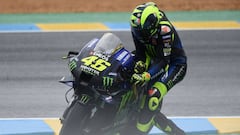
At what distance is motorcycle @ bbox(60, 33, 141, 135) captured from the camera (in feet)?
24.0

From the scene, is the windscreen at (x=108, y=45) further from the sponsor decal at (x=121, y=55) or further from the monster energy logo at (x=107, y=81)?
the monster energy logo at (x=107, y=81)

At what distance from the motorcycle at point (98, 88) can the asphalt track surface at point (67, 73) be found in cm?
320

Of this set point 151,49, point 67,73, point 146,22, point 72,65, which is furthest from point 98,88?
point 67,73

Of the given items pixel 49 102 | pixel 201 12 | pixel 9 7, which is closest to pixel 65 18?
pixel 9 7

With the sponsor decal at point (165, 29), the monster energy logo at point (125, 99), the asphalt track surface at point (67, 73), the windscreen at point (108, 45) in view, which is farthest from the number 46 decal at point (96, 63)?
the asphalt track surface at point (67, 73)

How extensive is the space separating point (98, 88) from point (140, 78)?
1.56ft

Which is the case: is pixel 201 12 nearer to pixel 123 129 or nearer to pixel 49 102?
pixel 49 102

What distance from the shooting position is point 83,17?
1744 centimetres

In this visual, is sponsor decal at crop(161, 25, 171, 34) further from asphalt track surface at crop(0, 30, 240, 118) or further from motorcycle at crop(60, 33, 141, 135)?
asphalt track surface at crop(0, 30, 240, 118)

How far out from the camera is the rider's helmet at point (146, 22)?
789 cm

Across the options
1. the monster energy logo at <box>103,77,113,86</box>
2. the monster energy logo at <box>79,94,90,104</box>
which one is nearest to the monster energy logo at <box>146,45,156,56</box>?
the monster energy logo at <box>103,77,113,86</box>

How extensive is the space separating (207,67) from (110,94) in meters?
6.12

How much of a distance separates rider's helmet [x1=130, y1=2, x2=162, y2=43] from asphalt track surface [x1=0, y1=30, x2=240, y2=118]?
2.87 m

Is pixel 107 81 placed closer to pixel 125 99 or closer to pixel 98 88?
pixel 98 88
